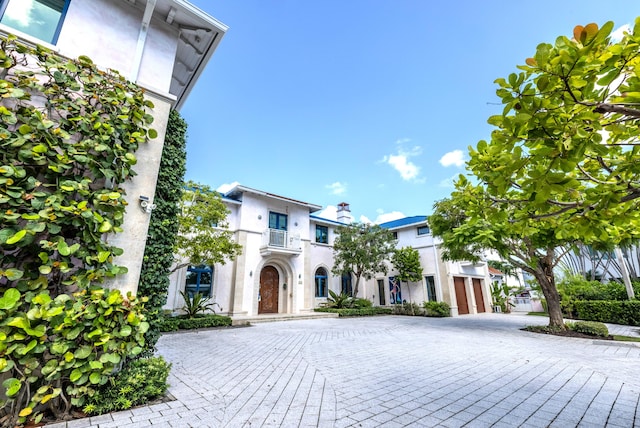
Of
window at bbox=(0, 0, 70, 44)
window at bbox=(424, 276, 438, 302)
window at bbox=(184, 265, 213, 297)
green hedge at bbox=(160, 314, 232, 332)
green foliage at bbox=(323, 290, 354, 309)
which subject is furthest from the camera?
window at bbox=(424, 276, 438, 302)

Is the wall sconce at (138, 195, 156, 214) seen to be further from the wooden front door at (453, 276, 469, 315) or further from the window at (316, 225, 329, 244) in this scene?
the wooden front door at (453, 276, 469, 315)

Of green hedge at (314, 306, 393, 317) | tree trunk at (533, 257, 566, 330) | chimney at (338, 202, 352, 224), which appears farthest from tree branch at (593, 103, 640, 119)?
chimney at (338, 202, 352, 224)

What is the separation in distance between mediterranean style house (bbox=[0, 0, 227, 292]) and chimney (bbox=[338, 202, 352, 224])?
54.4ft

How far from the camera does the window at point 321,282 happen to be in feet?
58.6

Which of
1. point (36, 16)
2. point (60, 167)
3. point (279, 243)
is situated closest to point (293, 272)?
point (279, 243)

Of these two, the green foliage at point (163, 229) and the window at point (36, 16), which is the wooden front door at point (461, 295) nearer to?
the green foliage at point (163, 229)

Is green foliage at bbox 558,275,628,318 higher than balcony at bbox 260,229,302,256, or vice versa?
balcony at bbox 260,229,302,256

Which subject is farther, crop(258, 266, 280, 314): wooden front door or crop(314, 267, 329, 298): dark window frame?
crop(314, 267, 329, 298): dark window frame

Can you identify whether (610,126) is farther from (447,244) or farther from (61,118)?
(447,244)

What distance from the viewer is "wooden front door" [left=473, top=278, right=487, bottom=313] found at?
19.1m

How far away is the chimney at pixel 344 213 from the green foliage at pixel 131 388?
59.7 ft

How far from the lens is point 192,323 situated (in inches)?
396

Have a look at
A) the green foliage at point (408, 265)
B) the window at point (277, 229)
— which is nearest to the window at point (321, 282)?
the window at point (277, 229)

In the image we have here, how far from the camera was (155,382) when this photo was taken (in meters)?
3.57
